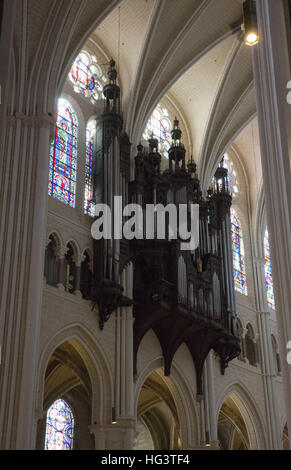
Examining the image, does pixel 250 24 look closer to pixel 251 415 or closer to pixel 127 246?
pixel 127 246

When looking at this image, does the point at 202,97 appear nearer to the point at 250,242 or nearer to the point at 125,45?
the point at 125,45

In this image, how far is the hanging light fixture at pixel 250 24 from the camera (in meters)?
9.16

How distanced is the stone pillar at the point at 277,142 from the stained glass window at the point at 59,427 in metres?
13.4

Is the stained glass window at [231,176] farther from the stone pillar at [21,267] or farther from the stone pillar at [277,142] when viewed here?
the stone pillar at [277,142]

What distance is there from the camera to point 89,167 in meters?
18.9

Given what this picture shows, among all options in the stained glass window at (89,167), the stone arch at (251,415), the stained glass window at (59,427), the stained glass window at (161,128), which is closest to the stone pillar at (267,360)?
the stone arch at (251,415)

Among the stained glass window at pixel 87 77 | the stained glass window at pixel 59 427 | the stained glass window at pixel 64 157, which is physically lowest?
the stained glass window at pixel 59 427

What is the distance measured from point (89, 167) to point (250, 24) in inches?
394

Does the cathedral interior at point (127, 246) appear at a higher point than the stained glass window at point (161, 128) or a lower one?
lower

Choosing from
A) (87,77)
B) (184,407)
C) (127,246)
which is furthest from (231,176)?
(184,407)

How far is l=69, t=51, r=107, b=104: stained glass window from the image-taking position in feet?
64.5

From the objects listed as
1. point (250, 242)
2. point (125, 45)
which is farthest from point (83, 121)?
point (250, 242)

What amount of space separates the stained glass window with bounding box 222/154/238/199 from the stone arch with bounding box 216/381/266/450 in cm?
740

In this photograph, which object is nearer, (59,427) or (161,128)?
(59,427)
